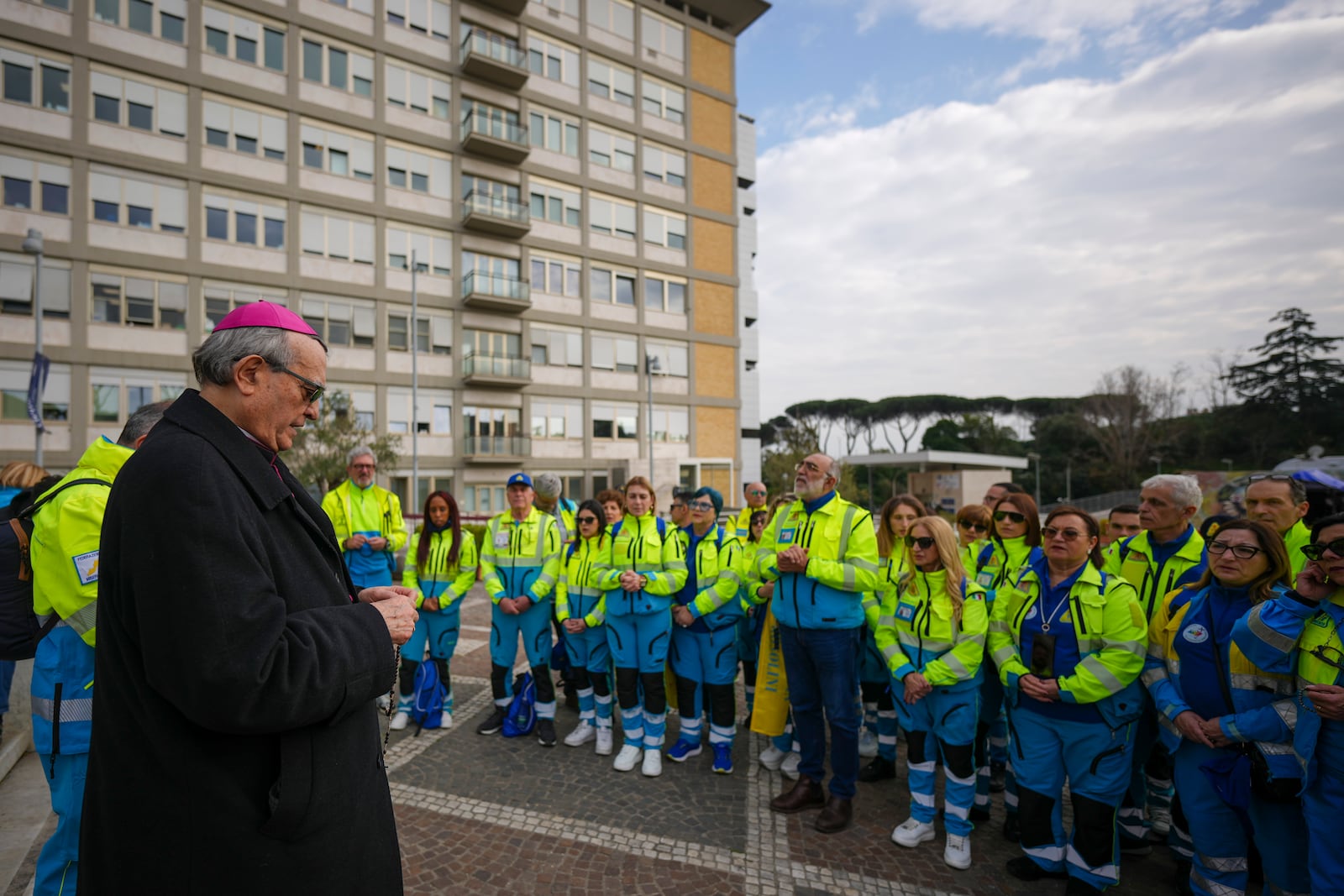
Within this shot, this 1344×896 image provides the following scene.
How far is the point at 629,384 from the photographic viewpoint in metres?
33.7

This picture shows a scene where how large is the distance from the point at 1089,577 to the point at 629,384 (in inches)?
1208

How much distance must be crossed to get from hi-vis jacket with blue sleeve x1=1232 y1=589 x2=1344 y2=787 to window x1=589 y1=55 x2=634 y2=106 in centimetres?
3513

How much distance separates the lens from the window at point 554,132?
30906mm

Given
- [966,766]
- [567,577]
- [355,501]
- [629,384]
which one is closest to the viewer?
[966,766]

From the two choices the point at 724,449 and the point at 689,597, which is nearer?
the point at 689,597

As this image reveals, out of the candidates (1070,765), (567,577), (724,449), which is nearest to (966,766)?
(1070,765)

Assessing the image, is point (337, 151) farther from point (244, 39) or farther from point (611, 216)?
point (611, 216)

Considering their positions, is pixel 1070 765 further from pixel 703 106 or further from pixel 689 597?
pixel 703 106

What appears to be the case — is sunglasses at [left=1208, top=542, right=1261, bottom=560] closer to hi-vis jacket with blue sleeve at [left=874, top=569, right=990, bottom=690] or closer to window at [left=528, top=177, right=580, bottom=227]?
hi-vis jacket with blue sleeve at [left=874, top=569, right=990, bottom=690]

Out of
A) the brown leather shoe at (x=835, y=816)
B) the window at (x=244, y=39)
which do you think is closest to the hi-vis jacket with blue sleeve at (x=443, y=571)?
the brown leather shoe at (x=835, y=816)

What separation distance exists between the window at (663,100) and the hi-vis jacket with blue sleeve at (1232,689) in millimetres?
35737

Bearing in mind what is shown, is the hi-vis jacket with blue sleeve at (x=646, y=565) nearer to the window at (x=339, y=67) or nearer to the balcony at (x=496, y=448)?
the balcony at (x=496, y=448)

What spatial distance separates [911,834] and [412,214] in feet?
95.6

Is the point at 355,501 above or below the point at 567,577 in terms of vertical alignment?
above
